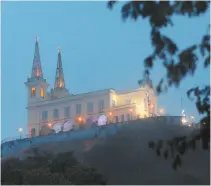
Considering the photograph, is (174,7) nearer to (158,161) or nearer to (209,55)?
(209,55)

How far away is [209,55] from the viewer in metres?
5.86

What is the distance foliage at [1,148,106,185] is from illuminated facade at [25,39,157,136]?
23227 mm

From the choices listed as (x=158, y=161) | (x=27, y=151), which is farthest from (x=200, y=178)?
(x=27, y=151)

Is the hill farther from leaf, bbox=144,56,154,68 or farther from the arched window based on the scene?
leaf, bbox=144,56,154,68

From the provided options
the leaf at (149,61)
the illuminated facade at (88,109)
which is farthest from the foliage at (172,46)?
the illuminated facade at (88,109)

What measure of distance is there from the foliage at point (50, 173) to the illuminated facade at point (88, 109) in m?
23.2

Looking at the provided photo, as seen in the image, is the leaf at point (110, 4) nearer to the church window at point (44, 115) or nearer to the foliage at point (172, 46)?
the foliage at point (172, 46)

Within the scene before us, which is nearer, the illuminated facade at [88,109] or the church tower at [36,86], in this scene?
the illuminated facade at [88,109]

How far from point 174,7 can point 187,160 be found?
28939mm

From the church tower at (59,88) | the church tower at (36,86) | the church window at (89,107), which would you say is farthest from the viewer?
the church tower at (59,88)

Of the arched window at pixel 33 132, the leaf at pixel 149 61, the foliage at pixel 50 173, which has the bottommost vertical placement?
the foliage at pixel 50 173

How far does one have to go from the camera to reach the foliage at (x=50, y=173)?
2484 cm

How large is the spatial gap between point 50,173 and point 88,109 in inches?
1246

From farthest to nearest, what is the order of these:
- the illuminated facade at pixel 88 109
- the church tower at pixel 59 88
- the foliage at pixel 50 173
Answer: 1. the church tower at pixel 59 88
2. the illuminated facade at pixel 88 109
3. the foliage at pixel 50 173
